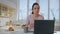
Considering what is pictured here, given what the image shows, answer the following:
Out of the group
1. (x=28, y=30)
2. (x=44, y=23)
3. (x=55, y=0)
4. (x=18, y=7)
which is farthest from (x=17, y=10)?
(x=44, y=23)

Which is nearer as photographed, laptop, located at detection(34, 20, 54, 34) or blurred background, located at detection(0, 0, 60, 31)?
laptop, located at detection(34, 20, 54, 34)

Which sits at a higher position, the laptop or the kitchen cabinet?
the kitchen cabinet

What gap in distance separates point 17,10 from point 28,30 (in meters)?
2.49

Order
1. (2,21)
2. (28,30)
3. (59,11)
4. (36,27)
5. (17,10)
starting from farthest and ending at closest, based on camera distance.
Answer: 1. (59,11)
2. (17,10)
3. (2,21)
4. (28,30)
5. (36,27)

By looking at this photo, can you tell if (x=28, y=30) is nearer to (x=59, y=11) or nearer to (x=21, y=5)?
(x=21, y=5)

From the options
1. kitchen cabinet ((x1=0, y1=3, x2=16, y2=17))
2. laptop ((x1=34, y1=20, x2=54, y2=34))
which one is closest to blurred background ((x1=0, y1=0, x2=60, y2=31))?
kitchen cabinet ((x1=0, y1=3, x2=16, y2=17))

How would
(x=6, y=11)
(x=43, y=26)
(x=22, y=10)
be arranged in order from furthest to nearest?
1. (x=22, y=10)
2. (x=6, y=11)
3. (x=43, y=26)

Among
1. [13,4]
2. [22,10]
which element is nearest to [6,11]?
[13,4]

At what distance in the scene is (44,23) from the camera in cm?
164

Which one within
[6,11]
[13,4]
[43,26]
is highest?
[13,4]

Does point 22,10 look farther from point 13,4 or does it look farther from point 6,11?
point 6,11

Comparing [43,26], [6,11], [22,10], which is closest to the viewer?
[43,26]

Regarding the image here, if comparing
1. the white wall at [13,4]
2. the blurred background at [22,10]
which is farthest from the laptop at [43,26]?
the white wall at [13,4]

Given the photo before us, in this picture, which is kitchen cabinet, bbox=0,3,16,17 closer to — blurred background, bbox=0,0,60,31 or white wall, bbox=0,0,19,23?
blurred background, bbox=0,0,60,31
